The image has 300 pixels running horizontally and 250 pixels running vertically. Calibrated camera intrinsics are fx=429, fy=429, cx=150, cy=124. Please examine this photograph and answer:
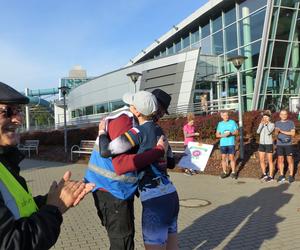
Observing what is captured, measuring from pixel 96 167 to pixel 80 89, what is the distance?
42.1 meters

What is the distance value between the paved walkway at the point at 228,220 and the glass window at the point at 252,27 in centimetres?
1657

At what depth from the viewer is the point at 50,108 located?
7306 centimetres

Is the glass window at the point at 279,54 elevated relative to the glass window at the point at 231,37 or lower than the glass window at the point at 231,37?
lower

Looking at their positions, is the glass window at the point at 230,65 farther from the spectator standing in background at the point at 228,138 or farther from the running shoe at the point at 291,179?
the running shoe at the point at 291,179

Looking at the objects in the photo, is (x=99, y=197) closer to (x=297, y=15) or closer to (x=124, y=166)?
(x=124, y=166)

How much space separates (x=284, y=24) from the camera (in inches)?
983

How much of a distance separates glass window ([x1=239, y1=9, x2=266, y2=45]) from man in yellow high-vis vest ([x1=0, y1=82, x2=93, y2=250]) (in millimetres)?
24483

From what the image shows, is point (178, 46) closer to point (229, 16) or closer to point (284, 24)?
point (229, 16)

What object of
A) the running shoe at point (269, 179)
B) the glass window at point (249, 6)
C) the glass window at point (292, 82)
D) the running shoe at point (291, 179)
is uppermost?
the glass window at point (249, 6)

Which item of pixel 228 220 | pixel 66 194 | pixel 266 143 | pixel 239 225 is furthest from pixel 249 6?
pixel 66 194

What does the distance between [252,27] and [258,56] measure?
2.41 m

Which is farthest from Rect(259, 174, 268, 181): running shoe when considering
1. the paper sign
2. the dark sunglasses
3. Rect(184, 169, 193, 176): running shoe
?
the dark sunglasses

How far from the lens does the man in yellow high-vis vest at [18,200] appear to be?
1.85m

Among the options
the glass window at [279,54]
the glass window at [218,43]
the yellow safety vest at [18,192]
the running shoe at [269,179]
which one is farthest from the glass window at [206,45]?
the yellow safety vest at [18,192]
